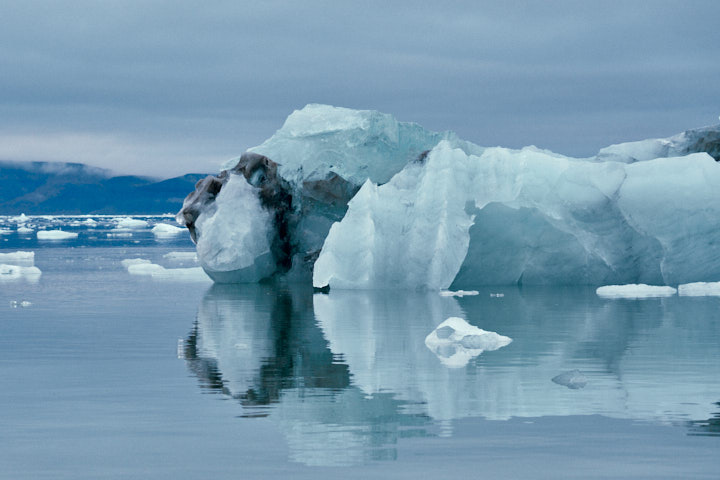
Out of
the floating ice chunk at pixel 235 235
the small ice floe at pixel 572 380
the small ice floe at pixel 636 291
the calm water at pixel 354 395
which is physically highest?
the floating ice chunk at pixel 235 235

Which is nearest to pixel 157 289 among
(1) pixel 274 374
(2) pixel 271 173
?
(2) pixel 271 173

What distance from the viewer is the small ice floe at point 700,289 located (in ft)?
57.8

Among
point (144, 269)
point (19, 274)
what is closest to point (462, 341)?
point (144, 269)

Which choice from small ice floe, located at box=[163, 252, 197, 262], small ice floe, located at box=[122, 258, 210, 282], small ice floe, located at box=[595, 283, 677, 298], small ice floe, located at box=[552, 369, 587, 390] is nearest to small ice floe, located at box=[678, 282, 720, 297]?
small ice floe, located at box=[595, 283, 677, 298]

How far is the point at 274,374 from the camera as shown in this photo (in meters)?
9.13

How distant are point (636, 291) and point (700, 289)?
1.10 metres

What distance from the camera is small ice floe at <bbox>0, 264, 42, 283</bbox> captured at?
23828 millimetres

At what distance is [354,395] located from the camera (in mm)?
7984

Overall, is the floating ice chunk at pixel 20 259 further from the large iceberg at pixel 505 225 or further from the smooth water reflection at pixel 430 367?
Answer: the smooth water reflection at pixel 430 367

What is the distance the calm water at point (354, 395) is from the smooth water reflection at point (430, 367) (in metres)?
0.03

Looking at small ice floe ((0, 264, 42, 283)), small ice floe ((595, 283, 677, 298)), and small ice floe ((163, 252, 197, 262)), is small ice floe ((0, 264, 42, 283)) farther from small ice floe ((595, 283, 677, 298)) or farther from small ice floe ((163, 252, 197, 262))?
small ice floe ((595, 283, 677, 298))

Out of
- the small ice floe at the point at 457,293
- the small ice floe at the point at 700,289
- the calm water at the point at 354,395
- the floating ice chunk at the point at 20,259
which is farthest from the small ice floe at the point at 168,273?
the small ice floe at the point at 700,289

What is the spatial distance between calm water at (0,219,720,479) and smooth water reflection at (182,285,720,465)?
0.03m

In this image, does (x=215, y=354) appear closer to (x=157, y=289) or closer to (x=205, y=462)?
(x=205, y=462)
